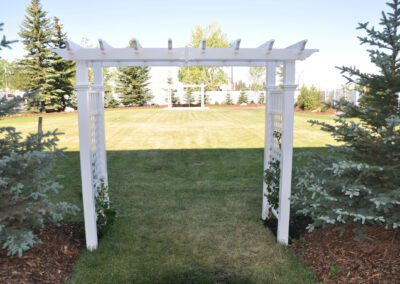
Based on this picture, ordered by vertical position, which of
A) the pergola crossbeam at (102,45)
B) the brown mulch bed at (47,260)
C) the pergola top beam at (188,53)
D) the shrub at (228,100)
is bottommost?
the brown mulch bed at (47,260)

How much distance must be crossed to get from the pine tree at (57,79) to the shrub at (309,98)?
47.8 ft

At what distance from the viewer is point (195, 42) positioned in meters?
30.4

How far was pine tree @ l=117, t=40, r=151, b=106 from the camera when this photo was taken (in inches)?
993

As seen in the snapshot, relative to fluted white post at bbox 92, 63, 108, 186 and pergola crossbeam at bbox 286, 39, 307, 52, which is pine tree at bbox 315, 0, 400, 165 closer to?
pergola crossbeam at bbox 286, 39, 307, 52

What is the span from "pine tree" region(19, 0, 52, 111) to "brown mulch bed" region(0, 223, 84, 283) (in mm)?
19103

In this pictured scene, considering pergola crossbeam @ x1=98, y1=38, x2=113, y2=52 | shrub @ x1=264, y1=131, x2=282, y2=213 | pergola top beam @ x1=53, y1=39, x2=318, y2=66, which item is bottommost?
shrub @ x1=264, y1=131, x2=282, y2=213

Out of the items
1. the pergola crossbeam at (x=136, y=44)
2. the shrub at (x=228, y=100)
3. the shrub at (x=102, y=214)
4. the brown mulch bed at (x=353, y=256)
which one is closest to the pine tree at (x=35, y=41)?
the shrub at (x=228, y=100)

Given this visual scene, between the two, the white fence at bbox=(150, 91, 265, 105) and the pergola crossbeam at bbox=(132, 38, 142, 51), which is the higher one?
the pergola crossbeam at bbox=(132, 38, 142, 51)

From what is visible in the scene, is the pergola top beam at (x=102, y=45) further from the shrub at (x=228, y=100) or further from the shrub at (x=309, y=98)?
the shrub at (x=228, y=100)

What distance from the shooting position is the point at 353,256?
2.71 m

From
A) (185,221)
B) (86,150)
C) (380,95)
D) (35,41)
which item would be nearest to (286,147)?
(380,95)

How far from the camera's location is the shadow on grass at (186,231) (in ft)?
8.96

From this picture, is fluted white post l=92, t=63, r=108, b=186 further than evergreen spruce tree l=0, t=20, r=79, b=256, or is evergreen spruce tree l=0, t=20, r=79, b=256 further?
fluted white post l=92, t=63, r=108, b=186

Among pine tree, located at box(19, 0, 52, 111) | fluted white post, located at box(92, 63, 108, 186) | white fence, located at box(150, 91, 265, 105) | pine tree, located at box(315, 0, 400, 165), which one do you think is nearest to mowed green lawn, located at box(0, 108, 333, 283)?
fluted white post, located at box(92, 63, 108, 186)
